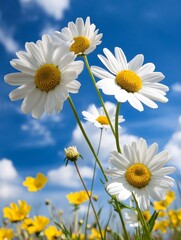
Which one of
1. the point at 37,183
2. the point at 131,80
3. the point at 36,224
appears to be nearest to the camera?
the point at 131,80

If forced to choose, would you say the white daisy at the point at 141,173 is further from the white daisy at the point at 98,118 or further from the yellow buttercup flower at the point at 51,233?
the yellow buttercup flower at the point at 51,233

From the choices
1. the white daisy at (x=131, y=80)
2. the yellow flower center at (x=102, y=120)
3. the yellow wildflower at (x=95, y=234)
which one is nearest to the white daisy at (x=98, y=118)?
the yellow flower center at (x=102, y=120)

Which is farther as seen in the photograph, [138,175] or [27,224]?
[27,224]

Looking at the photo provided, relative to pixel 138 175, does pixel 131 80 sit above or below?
above

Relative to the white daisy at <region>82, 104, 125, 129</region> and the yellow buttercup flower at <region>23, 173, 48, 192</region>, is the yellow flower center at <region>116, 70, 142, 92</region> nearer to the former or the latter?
the white daisy at <region>82, 104, 125, 129</region>

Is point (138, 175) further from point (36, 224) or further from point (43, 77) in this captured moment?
point (36, 224)

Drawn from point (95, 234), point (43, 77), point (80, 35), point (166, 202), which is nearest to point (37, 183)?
point (95, 234)

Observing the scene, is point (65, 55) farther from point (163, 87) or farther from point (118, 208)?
point (118, 208)
